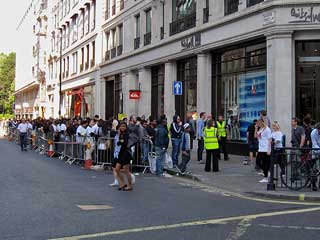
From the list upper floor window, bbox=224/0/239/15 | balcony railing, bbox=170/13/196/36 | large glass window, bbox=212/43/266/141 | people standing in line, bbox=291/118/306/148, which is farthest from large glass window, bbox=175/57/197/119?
people standing in line, bbox=291/118/306/148

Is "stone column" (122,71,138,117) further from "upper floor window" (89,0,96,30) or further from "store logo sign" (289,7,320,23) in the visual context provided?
"store logo sign" (289,7,320,23)

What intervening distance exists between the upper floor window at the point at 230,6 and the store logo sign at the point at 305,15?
3417 millimetres

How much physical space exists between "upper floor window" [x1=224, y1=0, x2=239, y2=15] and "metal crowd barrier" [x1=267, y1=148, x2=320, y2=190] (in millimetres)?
10435

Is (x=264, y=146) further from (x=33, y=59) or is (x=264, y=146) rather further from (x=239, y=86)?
(x=33, y=59)

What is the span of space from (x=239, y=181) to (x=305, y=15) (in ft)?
25.3

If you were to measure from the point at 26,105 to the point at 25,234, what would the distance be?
240 ft

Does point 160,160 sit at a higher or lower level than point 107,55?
lower

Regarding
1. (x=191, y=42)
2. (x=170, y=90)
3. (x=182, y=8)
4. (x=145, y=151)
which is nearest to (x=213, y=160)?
(x=145, y=151)

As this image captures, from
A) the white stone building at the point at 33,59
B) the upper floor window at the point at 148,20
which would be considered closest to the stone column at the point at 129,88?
the upper floor window at the point at 148,20

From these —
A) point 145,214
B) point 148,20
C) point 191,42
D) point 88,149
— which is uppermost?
point 148,20

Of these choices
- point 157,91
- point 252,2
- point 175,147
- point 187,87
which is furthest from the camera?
point 157,91

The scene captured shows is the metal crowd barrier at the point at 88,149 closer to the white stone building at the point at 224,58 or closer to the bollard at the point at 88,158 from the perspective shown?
the bollard at the point at 88,158

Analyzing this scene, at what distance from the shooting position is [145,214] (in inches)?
339

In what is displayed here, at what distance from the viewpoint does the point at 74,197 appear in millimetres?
10516
